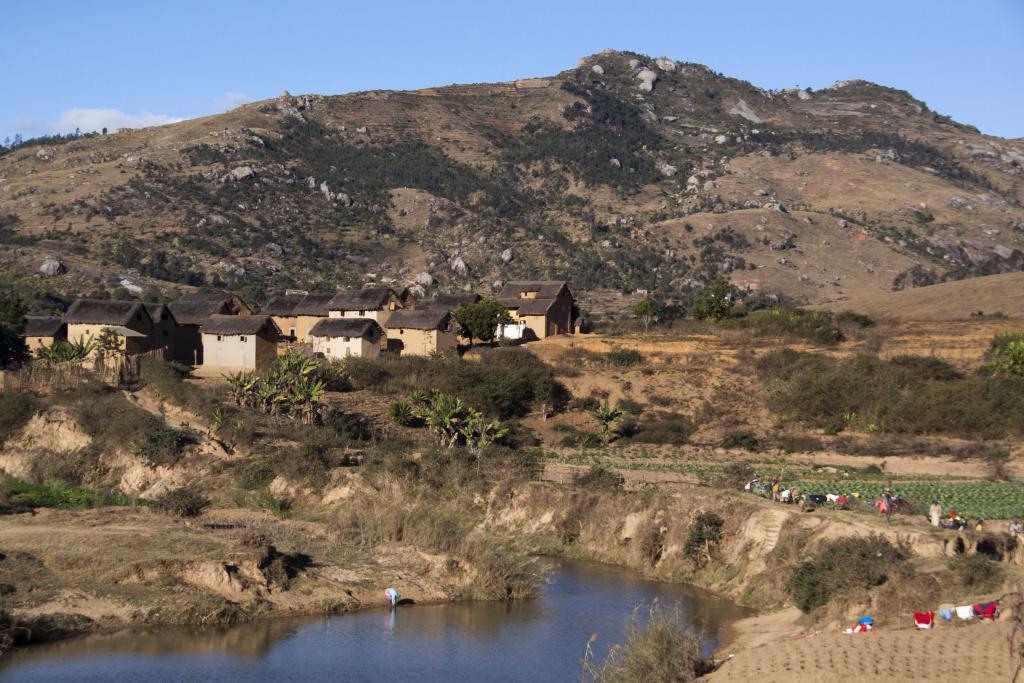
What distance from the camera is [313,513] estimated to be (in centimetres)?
4444

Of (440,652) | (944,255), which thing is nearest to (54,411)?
(440,652)

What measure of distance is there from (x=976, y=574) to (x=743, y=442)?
25360mm

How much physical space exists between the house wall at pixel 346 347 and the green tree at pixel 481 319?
5.18 meters

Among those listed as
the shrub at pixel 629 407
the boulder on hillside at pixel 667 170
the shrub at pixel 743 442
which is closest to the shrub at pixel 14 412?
the shrub at pixel 629 407

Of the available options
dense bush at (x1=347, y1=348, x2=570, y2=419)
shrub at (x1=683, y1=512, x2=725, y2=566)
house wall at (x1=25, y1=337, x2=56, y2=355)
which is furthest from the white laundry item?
house wall at (x1=25, y1=337, x2=56, y2=355)

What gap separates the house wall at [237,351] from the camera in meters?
62.3

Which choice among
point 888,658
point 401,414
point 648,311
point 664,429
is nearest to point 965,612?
point 888,658

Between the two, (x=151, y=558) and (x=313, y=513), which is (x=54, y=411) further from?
(x=151, y=558)

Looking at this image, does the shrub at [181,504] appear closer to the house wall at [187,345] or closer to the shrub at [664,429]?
the shrub at [664,429]

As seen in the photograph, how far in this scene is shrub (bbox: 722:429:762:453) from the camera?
54.3 metres

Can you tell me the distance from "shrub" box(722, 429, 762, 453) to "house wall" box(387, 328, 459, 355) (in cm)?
1742

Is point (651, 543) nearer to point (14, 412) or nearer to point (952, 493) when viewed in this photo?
point (952, 493)

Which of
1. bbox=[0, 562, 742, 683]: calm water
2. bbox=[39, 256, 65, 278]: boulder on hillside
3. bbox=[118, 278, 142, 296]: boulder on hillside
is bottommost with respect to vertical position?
bbox=[0, 562, 742, 683]: calm water

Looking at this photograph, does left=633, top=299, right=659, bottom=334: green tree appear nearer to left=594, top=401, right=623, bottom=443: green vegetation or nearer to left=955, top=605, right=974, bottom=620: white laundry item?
left=594, top=401, right=623, bottom=443: green vegetation
